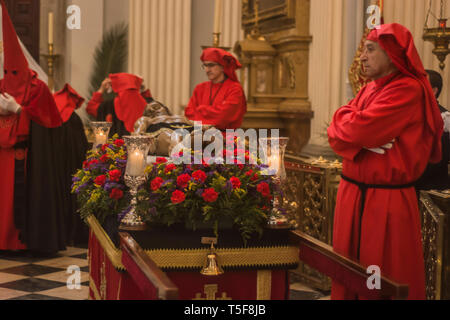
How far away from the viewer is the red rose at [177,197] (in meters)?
3.18

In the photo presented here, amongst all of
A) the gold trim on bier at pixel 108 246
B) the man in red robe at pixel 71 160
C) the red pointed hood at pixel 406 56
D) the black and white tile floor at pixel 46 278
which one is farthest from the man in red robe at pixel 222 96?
the red pointed hood at pixel 406 56

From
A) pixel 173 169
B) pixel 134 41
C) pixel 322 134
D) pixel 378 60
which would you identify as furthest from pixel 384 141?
pixel 134 41

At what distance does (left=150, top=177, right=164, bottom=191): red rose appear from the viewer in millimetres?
3277

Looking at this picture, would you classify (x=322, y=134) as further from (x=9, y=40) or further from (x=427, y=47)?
(x=9, y=40)

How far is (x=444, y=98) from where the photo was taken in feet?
16.7

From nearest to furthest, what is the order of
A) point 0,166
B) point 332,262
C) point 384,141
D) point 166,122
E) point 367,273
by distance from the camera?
1. point 367,273
2. point 332,262
3. point 384,141
4. point 166,122
5. point 0,166

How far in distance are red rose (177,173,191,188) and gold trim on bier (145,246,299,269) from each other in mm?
311

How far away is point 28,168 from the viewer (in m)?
6.41

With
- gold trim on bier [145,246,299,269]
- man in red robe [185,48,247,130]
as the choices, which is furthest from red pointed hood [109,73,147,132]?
gold trim on bier [145,246,299,269]

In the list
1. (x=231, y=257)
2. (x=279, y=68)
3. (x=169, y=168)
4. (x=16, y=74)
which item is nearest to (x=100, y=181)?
(x=169, y=168)

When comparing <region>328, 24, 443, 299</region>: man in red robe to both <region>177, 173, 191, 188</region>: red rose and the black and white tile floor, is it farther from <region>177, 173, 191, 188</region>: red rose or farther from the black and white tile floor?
the black and white tile floor

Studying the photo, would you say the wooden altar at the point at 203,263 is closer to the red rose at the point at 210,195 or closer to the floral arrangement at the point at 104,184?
the red rose at the point at 210,195

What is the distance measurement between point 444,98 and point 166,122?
2.07 metres

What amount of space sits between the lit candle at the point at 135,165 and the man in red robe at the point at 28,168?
315 centimetres
